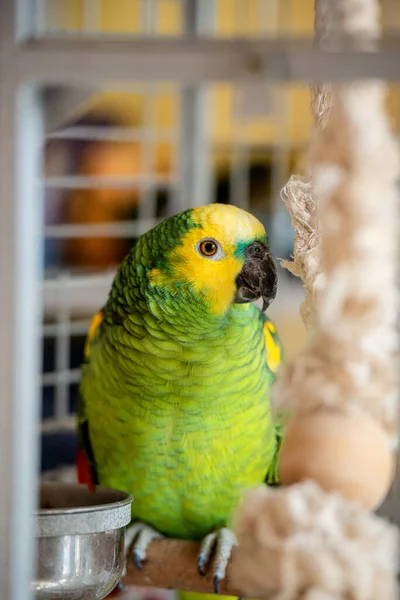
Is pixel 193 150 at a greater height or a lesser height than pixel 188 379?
greater

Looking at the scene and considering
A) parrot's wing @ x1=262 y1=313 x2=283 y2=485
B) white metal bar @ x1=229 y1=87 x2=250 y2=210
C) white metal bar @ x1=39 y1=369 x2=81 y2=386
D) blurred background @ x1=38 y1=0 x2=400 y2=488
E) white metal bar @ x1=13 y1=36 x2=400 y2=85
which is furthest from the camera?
white metal bar @ x1=229 y1=87 x2=250 y2=210

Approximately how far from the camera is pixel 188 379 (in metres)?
0.99

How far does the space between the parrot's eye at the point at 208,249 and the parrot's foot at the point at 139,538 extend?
0.41 m

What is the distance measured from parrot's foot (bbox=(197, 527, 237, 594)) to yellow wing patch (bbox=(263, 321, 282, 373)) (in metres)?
0.25

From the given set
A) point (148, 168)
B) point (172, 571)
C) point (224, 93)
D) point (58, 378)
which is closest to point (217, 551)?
point (172, 571)

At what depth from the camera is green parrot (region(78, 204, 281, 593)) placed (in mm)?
945

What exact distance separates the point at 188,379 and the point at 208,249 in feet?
0.58

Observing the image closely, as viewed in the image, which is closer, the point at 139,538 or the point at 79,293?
the point at 139,538

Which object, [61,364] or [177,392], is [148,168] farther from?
[177,392]

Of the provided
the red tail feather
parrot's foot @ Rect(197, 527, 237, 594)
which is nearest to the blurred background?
the red tail feather

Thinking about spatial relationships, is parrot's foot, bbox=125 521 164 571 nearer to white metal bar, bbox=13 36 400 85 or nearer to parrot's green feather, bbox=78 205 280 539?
parrot's green feather, bbox=78 205 280 539

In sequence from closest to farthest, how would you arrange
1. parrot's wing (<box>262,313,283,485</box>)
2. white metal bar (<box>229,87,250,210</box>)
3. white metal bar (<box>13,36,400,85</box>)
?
white metal bar (<box>13,36,400,85</box>)
parrot's wing (<box>262,313,283,485</box>)
white metal bar (<box>229,87,250,210</box>)

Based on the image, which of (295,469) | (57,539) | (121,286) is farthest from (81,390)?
(295,469)

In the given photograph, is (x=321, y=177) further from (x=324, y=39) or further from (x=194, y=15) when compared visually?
→ (x=194, y=15)
